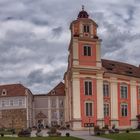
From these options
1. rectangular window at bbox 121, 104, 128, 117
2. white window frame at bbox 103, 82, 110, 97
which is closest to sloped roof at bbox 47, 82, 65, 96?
rectangular window at bbox 121, 104, 128, 117

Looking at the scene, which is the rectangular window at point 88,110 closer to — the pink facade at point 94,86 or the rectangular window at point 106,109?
the pink facade at point 94,86

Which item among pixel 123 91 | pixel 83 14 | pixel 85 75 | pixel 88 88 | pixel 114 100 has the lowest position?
pixel 114 100

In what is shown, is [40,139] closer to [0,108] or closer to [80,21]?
[80,21]

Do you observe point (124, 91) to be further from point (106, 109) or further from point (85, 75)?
point (85, 75)

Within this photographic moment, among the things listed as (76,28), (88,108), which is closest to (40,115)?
(88,108)

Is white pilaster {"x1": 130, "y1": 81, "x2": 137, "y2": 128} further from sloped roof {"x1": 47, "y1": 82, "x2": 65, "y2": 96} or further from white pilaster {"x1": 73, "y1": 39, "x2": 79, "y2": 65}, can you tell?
sloped roof {"x1": 47, "y1": 82, "x2": 65, "y2": 96}

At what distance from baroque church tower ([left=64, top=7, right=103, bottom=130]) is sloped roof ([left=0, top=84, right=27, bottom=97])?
100 ft

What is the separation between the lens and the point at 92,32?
82375mm

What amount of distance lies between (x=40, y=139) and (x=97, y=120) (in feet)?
104

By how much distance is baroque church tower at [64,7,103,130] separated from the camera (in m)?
78.7

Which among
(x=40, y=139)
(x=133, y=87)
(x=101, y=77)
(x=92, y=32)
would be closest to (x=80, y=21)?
(x=92, y=32)

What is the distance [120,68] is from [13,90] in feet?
111

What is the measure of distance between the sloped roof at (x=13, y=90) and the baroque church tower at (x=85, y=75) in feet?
100

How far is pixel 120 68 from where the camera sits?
8875cm
